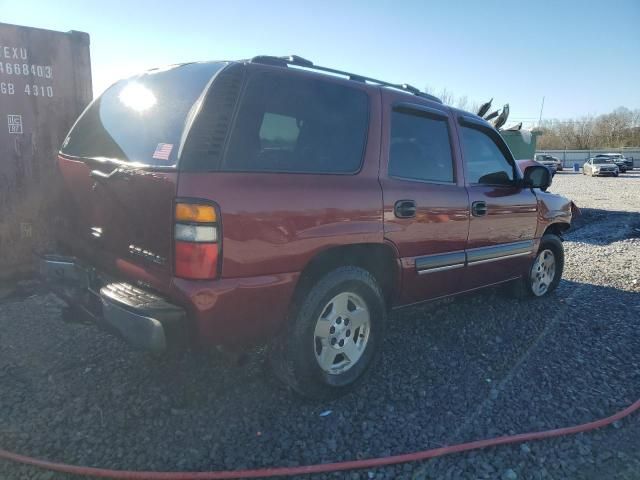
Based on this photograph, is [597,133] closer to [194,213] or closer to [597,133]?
[597,133]

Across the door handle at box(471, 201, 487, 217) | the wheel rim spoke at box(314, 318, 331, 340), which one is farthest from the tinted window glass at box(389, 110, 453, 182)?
the wheel rim spoke at box(314, 318, 331, 340)

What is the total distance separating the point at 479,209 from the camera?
373cm

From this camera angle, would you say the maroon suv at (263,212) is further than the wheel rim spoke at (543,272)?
No

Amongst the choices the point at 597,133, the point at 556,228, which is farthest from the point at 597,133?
the point at 556,228

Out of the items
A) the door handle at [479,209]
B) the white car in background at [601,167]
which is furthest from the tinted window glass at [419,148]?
the white car in background at [601,167]

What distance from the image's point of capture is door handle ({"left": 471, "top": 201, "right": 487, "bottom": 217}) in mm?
3672

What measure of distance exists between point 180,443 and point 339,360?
1.04 m

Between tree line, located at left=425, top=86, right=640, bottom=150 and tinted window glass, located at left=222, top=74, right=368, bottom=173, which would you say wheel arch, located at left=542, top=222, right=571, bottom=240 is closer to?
tinted window glass, located at left=222, top=74, right=368, bottom=173

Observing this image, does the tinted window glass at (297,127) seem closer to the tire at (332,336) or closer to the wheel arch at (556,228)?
the tire at (332,336)

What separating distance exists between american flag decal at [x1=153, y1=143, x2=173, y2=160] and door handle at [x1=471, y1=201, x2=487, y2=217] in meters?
2.36

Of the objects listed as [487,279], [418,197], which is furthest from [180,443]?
[487,279]

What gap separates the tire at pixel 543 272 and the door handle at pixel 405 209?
2229 millimetres

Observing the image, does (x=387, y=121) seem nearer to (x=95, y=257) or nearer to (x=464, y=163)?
(x=464, y=163)

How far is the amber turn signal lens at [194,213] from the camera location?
220cm
